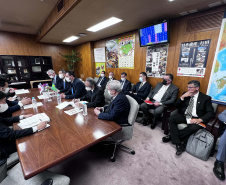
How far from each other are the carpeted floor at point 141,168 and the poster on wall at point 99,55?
154 inches

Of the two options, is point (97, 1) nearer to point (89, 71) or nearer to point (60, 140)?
point (60, 140)

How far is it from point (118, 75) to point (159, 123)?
2.32 metres

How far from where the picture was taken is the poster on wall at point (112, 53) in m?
4.26

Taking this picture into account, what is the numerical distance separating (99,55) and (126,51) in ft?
5.18

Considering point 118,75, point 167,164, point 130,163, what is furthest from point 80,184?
point 118,75

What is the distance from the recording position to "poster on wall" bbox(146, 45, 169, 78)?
2.98 m

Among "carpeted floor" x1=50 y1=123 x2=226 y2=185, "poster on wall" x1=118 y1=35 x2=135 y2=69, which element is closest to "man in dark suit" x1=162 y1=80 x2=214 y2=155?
"carpeted floor" x1=50 y1=123 x2=226 y2=185

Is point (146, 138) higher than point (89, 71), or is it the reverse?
point (89, 71)

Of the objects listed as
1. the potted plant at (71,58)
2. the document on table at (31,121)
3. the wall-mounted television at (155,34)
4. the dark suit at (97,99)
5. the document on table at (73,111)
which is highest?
the wall-mounted television at (155,34)

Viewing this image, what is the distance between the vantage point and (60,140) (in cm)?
110

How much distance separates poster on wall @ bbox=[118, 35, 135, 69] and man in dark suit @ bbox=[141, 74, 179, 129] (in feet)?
4.40

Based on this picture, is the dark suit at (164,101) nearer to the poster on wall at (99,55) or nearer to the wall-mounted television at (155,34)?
the wall-mounted television at (155,34)

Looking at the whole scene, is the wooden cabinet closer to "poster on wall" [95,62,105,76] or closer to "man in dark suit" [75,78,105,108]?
"poster on wall" [95,62,105,76]

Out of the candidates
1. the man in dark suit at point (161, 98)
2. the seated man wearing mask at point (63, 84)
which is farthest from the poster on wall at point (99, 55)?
the man in dark suit at point (161, 98)
